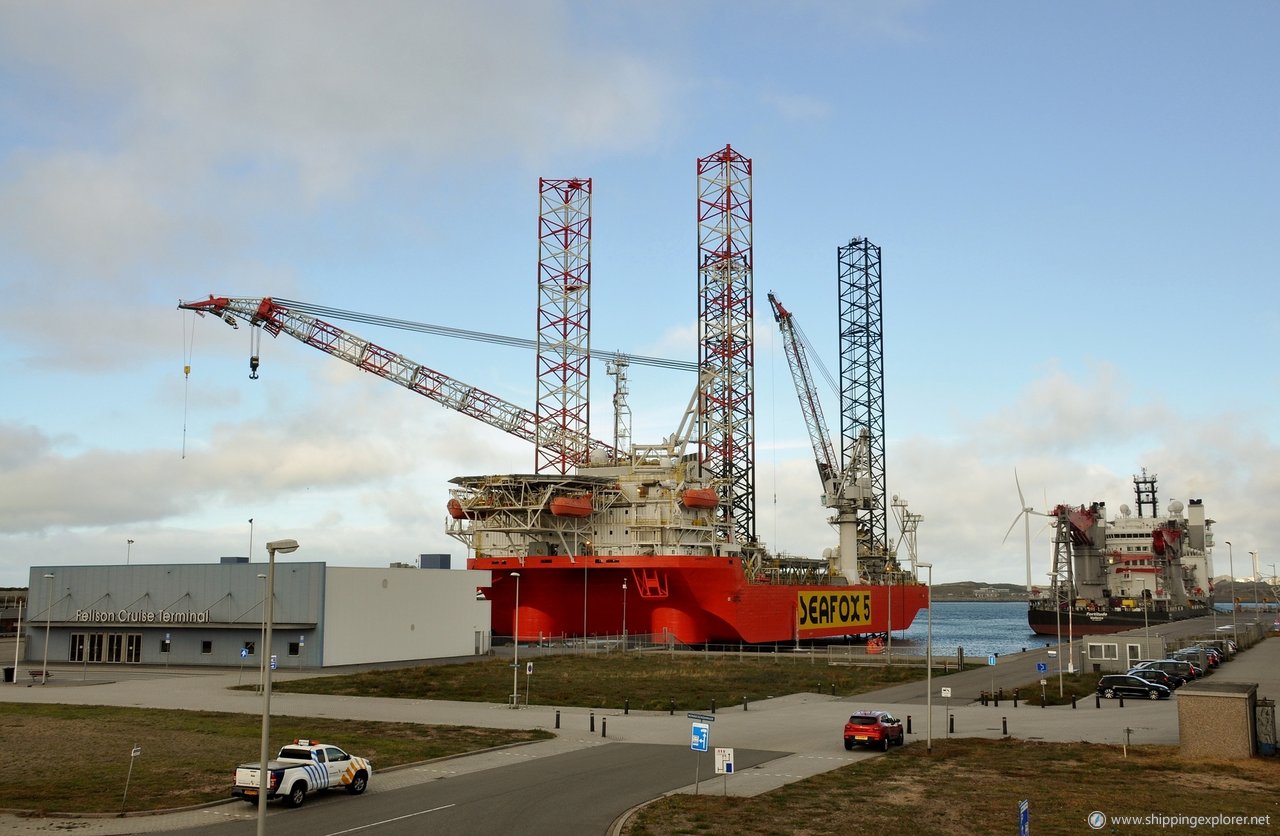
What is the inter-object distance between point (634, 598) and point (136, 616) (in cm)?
4282

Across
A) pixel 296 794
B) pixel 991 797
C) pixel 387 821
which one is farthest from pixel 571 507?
pixel 387 821

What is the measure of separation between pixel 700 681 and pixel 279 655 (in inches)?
1102

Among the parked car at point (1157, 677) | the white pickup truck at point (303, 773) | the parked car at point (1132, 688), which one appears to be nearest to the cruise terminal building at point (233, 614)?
the white pickup truck at point (303, 773)

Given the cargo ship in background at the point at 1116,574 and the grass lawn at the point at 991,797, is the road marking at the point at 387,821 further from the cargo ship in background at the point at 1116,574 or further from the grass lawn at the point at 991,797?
the cargo ship in background at the point at 1116,574

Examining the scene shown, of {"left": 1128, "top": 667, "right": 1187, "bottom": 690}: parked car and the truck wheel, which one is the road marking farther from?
{"left": 1128, "top": 667, "right": 1187, "bottom": 690}: parked car

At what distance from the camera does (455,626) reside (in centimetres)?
8069

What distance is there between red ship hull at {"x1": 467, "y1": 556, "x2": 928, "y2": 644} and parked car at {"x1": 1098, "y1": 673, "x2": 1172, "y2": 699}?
3849 centimetres

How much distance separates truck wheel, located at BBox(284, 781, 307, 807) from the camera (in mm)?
29203

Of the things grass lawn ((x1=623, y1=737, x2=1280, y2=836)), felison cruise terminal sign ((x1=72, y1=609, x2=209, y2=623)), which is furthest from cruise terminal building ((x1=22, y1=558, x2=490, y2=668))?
grass lawn ((x1=623, y1=737, x2=1280, y2=836))

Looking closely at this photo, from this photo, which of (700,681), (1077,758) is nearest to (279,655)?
(700,681)

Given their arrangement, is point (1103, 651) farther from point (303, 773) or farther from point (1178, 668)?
point (303, 773)

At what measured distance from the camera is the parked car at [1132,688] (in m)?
54.1

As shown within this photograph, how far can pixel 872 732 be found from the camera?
126 ft

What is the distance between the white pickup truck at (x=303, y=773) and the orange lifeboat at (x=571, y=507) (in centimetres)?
6022
